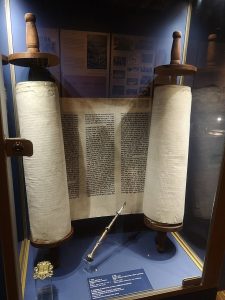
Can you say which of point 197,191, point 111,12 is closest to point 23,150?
point 111,12

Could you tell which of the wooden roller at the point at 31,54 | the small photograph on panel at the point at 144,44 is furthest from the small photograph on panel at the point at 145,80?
the wooden roller at the point at 31,54

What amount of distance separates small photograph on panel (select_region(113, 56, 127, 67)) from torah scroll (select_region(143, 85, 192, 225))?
173 millimetres

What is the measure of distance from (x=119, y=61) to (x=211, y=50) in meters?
0.35

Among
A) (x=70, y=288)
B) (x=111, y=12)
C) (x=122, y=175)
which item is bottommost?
(x=70, y=288)

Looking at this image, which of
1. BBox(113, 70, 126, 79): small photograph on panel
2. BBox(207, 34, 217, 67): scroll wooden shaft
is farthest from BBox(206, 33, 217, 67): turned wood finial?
BBox(113, 70, 126, 79): small photograph on panel

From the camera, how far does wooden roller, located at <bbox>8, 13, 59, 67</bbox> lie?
0.73 m

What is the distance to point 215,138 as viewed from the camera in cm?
92

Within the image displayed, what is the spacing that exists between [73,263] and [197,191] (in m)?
0.62

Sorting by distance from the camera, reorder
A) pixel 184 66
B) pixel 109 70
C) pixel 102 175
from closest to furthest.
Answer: pixel 184 66
pixel 109 70
pixel 102 175

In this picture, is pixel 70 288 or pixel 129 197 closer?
pixel 70 288

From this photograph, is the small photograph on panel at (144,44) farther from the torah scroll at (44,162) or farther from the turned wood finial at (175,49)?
the torah scroll at (44,162)

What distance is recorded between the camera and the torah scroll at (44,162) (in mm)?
760

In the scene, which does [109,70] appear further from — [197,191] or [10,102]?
[197,191]

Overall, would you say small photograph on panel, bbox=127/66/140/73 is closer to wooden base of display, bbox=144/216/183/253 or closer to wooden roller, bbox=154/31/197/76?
wooden roller, bbox=154/31/197/76
